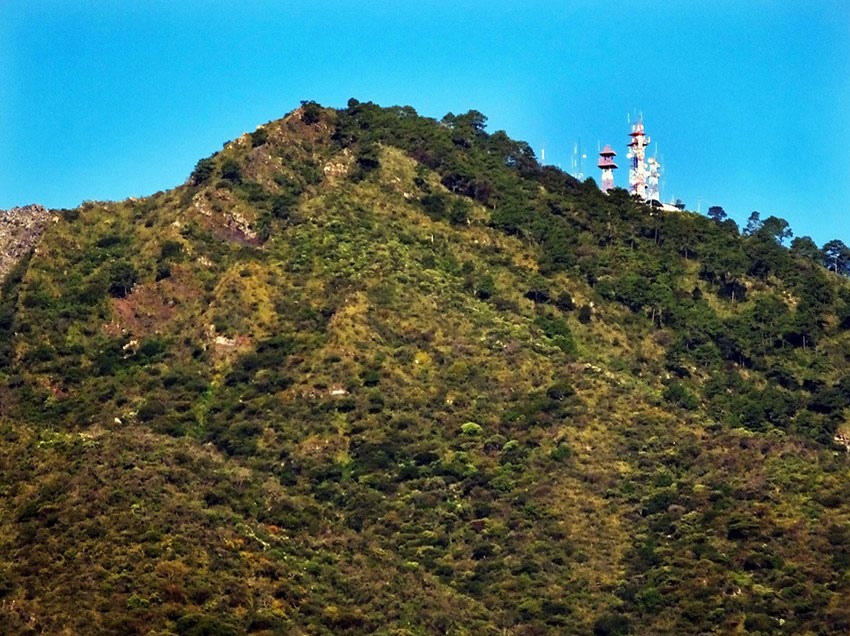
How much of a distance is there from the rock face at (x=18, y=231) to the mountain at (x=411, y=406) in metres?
2.15

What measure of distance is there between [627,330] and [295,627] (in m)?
63.2

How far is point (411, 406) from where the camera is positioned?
149 metres

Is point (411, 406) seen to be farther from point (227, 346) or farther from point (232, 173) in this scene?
point (232, 173)

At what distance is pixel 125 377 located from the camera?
15188cm

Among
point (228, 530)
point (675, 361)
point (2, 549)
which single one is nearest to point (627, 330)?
point (675, 361)

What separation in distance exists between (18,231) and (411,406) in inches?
1717

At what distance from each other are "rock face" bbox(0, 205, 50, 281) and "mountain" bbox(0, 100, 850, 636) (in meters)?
2.15

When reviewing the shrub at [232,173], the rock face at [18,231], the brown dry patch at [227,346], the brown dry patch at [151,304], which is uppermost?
the shrub at [232,173]

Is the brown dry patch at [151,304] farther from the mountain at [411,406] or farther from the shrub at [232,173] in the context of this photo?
the shrub at [232,173]

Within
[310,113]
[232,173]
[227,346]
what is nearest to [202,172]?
[232,173]

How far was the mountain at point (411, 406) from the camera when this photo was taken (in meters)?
120

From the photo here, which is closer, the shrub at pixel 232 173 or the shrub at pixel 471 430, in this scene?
the shrub at pixel 471 430

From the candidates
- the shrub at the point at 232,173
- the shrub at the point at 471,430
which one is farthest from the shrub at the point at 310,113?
the shrub at the point at 471,430

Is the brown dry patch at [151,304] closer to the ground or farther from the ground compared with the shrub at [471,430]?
farther from the ground
